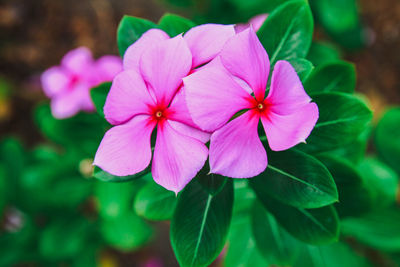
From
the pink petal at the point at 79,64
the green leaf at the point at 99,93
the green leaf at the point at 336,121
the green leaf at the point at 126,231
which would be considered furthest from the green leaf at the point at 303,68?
the green leaf at the point at 126,231

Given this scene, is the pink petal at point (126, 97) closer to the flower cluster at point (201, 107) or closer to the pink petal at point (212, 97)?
the flower cluster at point (201, 107)

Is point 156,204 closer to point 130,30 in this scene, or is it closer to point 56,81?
point 130,30

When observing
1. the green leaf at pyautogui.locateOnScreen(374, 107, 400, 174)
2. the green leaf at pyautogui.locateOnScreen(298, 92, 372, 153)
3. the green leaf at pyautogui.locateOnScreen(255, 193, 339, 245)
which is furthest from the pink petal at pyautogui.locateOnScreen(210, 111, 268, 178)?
the green leaf at pyautogui.locateOnScreen(374, 107, 400, 174)

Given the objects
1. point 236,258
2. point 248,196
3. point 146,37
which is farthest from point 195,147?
point 236,258

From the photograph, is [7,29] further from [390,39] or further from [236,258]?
[390,39]

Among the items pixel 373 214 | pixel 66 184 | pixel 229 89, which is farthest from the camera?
pixel 66 184

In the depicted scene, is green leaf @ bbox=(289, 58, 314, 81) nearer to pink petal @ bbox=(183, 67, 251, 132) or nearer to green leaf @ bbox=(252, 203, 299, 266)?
pink petal @ bbox=(183, 67, 251, 132)

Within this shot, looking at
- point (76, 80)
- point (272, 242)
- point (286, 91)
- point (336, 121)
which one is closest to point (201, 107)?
point (286, 91)

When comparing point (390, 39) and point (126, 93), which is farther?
point (390, 39)
